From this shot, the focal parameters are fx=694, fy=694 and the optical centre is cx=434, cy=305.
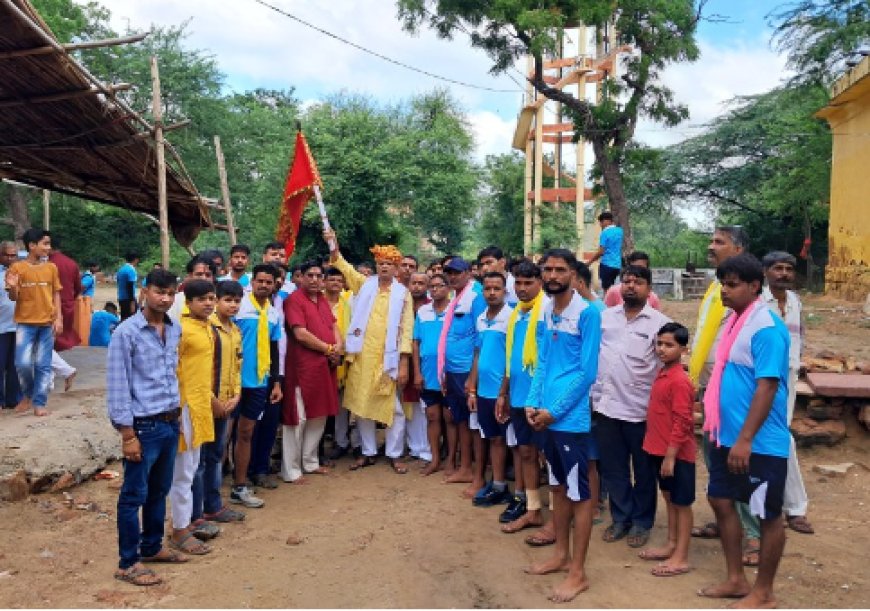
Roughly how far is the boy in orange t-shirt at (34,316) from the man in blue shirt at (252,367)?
2197mm

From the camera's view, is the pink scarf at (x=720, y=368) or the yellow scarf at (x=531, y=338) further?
the yellow scarf at (x=531, y=338)

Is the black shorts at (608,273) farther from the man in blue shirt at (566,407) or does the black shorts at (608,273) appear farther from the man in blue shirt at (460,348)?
the man in blue shirt at (566,407)

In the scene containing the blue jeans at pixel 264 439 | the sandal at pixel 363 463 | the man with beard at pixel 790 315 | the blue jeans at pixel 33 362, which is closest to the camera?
the man with beard at pixel 790 315

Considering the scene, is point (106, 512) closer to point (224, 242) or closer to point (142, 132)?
point (142, 132)

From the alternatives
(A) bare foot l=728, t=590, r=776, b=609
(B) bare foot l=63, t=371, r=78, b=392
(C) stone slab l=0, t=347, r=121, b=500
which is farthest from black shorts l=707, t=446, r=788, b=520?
(B) bare foot l=63, t=371, r=78, b=392

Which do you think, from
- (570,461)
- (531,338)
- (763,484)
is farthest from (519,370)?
(763,484)

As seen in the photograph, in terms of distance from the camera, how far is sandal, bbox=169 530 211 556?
4.20 meters

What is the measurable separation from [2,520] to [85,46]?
4246 mm

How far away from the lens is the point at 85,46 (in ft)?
21.0

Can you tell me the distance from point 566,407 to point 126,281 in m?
9.35

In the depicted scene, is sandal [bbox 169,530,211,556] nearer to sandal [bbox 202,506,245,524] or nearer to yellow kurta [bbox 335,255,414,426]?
sandal [bbox 202,506,245,524]

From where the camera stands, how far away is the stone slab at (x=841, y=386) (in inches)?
236

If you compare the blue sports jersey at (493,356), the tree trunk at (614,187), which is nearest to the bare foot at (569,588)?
the blue sports jersey at (493,356)

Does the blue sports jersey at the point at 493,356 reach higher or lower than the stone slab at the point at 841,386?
higher
